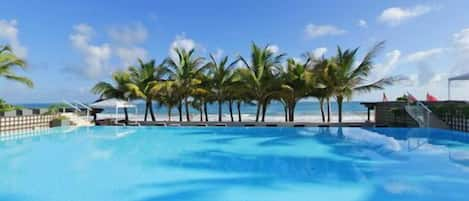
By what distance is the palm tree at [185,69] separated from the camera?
18156 mm

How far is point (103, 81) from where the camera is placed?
1939cm

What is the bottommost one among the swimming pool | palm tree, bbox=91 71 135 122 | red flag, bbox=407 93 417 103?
the swimming pool

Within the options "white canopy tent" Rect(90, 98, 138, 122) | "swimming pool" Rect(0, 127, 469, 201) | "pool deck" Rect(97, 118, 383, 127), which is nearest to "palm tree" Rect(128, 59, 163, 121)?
"white canopy tent" Rect(90, 98, 138, 122)

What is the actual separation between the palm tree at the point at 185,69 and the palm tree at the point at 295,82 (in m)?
4.17

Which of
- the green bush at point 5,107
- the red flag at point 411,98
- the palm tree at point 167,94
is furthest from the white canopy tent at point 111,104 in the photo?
the red flag at point 411,98

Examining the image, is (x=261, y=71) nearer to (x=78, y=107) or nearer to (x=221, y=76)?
(x=221, y=76)

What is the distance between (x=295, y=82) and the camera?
17.1m

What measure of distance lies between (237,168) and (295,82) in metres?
10.3

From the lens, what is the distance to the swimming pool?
548 cm

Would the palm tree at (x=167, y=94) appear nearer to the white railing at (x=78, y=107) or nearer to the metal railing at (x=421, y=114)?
the white railing at (x=78, y=107)

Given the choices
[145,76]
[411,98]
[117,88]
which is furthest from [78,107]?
[411,98]

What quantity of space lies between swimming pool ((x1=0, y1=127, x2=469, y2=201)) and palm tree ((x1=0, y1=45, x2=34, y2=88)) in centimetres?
316

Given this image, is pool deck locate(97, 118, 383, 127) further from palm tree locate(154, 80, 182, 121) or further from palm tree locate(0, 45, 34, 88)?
palm tree locate(0, 45, 34, 88)

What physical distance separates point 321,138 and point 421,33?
7.29 meters
